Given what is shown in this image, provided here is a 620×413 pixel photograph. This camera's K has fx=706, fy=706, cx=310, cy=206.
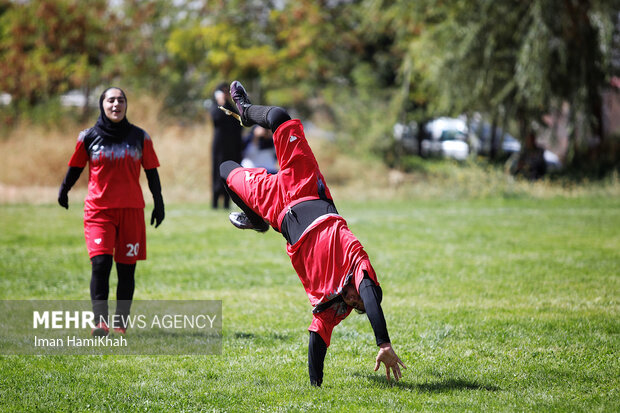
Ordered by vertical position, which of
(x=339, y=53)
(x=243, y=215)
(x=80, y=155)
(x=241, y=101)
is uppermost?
(x=339, y=53)

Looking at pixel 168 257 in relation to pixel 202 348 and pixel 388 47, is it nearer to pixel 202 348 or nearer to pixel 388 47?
pixel 202 348

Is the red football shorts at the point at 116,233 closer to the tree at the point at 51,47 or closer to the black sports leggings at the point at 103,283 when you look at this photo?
the black sports leggings at the point at 103,283

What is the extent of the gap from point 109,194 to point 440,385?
129 inches

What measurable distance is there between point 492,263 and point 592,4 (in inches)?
480

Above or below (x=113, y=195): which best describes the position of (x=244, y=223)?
below

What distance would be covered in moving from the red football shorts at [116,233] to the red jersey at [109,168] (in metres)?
0.08

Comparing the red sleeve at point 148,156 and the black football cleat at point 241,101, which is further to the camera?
the red sleeve at point 148,156

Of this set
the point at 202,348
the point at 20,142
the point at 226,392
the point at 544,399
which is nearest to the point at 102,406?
the point at 226,392

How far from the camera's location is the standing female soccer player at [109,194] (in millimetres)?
6203

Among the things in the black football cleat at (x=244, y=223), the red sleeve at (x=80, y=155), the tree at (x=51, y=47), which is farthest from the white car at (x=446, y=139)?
the black football cleat at (x=244, y=223)

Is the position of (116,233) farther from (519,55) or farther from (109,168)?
(519,55)

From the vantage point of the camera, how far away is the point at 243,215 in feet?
18.1

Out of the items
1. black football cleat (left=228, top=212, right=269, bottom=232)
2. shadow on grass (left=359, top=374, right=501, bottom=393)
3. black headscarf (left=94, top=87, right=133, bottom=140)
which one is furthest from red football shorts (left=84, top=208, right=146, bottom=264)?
shadow on grass (left=359, top=374, right=501, bottom=393)

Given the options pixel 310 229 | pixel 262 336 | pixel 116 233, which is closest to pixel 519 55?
pixel 262 336
